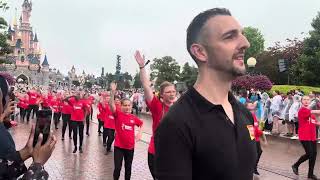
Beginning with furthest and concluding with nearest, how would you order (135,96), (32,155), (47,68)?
(47,68) < (135,96) < (32,155)

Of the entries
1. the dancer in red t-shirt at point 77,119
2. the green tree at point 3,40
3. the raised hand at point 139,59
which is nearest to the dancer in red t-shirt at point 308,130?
the raised hand at point 139,59

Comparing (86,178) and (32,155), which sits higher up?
(32,155)

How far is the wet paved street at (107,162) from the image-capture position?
10.6 meters

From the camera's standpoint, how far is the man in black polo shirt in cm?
227

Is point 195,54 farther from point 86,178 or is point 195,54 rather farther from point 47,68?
point 47,68

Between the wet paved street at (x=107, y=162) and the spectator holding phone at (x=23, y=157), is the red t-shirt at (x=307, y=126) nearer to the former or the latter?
the wet paved street at (x=107, y=162)

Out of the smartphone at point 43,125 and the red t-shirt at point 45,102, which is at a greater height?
the smartphone at point 43,125

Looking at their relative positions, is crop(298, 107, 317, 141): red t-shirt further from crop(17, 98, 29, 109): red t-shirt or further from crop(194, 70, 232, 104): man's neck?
crop(17, 98, 29, 109): red t-shirt

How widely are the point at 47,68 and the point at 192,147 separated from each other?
157 metres

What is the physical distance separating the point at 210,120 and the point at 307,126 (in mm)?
8116

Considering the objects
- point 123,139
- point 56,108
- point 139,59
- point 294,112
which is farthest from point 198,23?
Result: point 56,108

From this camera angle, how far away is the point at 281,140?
1723 cm

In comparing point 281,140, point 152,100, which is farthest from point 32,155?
point 281,140

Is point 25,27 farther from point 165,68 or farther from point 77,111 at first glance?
point 77,111
